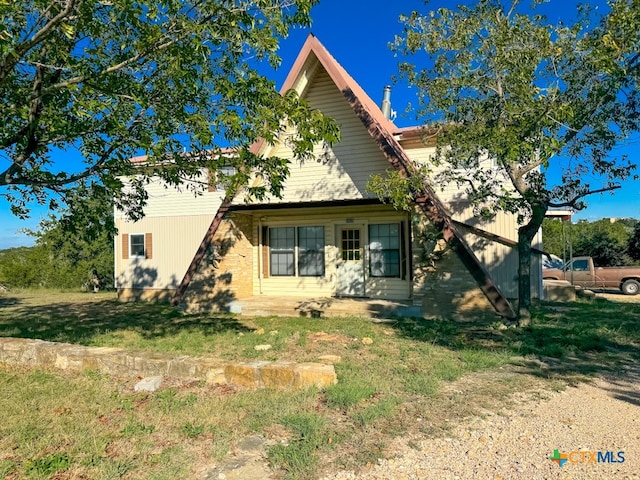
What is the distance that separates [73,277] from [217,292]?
1528 cm

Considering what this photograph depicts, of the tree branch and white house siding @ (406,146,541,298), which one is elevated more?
the tree branch

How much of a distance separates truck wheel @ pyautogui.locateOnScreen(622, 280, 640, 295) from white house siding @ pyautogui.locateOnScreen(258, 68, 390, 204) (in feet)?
48.0

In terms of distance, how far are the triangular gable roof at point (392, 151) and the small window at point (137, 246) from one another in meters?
8.22

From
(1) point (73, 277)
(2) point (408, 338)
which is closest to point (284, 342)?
(2) point (408, 338)

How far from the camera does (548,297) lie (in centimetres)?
1527

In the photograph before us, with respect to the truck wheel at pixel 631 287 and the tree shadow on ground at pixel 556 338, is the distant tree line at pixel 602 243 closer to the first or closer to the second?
the truck wheel at pixel 631 287

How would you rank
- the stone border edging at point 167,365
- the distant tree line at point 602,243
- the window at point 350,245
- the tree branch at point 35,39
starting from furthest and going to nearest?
the distant tree line at point 602,243
the window at point 350,245
the stone border edging at point 167,365
the tree branch at point 35,39

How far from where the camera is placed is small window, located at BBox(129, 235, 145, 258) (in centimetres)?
1827

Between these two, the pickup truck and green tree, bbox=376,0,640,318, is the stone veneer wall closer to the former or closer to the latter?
green tree, bbox=376,0,640,318

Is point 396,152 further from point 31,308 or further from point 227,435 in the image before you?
point 31,308

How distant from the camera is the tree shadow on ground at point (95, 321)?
1014 centimetres

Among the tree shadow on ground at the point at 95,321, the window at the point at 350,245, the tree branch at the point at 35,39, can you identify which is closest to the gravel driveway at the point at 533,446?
the tree branch at the point at 35,39

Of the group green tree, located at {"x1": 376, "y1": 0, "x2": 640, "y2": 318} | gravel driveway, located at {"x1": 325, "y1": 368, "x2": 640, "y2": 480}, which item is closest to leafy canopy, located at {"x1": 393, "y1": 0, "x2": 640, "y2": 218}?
green tree, located at {"x1": 376, "y1": 0, "x2": 640, "y2": 318}
